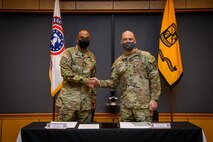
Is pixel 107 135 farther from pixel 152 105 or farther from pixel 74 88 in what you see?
pixel 74 88

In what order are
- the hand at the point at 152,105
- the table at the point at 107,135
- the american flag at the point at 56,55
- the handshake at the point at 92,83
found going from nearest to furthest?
the table at the point at 107,135 → the hand at the point at 152,105 → the handshake at the point at 92,83 → the american flag at the point at 56,55

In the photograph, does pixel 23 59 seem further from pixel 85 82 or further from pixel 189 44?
pixel 189 44

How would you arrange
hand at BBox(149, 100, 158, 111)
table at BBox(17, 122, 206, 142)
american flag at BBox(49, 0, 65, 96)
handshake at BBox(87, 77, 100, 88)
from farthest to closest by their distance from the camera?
american flag at BBox(49, 0, 65, 96)
handshake at BBox(87, 77, 100, 88)
hand at BBox(149, 100, 158, 111)
table at BBox(17, 122, 206, 142)

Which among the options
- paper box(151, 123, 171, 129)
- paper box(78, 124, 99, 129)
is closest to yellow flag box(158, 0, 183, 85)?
paper box(151, 123, 171, 129)

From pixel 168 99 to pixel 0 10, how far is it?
2971 millimetres

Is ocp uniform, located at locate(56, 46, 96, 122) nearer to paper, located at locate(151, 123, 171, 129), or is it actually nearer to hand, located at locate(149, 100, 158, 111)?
hand, located at locate(149, 100, 158, 111)

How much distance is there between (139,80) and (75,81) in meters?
0.71

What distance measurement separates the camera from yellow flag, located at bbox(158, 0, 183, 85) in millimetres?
3164

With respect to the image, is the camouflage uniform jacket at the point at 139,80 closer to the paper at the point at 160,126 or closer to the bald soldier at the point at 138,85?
the bald soldier at the point at 138,85

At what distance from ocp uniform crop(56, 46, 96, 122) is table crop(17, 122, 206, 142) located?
77cm

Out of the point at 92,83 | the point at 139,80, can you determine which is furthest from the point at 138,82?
the point at 92,83

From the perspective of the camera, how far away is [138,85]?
7.77 feet

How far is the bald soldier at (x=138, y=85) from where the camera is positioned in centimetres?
234

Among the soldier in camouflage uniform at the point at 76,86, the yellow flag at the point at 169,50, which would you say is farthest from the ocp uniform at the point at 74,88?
the yellow flag at the point at 169,50
